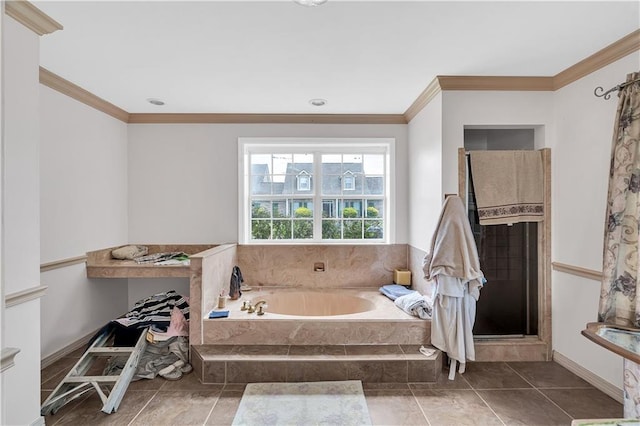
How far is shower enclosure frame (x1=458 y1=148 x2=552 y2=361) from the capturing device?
2654 millimetres

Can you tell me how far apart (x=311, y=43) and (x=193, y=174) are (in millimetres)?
2222

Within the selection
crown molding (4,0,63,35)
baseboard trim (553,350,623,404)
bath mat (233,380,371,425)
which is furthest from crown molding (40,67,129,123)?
baseboard trim (553,350,623,404)

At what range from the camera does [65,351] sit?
9.22 ft

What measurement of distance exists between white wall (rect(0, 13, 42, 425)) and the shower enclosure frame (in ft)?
9.68

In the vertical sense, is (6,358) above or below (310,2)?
below

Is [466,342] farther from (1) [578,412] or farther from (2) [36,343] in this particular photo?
(2) [36,343]

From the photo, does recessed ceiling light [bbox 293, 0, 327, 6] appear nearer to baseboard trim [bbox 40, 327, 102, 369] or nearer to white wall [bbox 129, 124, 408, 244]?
white wall [bbox 129, 124, 408, 244]

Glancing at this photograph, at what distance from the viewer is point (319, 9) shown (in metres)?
1.73

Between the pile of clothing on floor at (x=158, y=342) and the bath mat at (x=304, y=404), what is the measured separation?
680 mm

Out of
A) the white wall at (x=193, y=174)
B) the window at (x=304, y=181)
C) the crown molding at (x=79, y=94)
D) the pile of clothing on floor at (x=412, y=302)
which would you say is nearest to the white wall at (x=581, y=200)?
the pile of clothing on floor at (x=412, y=302)

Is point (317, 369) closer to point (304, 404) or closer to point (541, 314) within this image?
point (304, 404)

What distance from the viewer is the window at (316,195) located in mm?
3766

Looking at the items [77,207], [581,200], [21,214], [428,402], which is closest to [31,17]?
[21,214]

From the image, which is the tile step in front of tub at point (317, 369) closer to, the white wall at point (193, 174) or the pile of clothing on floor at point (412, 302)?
the pile of clothing on floor at point (412, 302)
